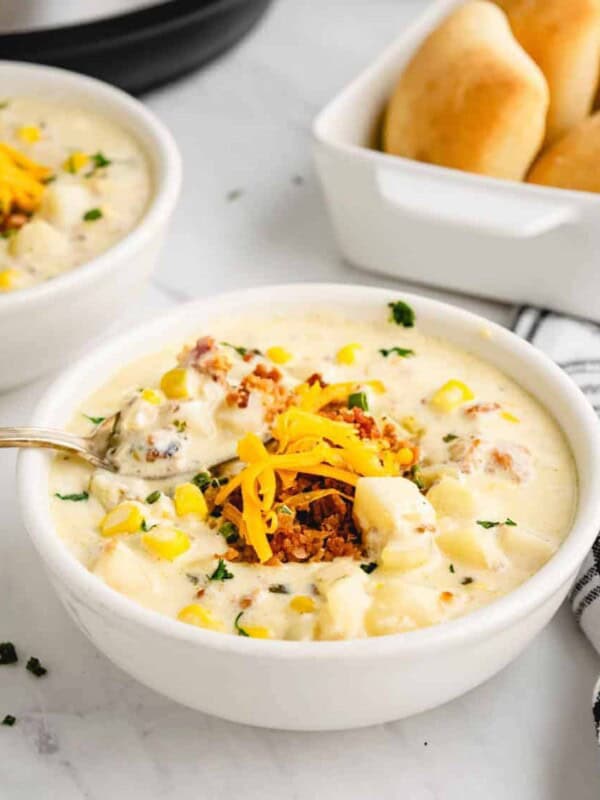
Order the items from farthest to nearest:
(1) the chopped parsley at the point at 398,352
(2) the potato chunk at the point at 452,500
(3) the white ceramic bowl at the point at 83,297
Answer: (3) the white ceramic bowl at the point at 83,297
(1) the chopped parsley at the point at 398,352
(2) the potato chunk at the point at 452,500

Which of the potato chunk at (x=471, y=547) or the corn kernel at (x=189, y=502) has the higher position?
the potato chunk at (x=471, y=547)

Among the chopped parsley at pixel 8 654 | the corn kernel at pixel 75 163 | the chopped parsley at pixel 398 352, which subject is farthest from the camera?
the corn kernel at pixel 75 163

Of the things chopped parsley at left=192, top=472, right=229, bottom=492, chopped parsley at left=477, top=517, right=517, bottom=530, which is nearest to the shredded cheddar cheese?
chopped parsley at left=192, top=472, right=229, bottom=492

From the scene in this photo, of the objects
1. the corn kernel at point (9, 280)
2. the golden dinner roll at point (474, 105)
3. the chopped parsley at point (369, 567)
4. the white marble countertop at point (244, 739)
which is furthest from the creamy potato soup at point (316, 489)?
the golden dinner roll at point (474, 105)

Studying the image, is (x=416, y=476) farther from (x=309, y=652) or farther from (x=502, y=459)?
(x=309, y=652)

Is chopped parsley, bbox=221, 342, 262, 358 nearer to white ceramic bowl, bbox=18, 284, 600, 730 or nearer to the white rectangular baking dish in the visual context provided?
white ceramic bowl, bbox=18, 284, 600, 730

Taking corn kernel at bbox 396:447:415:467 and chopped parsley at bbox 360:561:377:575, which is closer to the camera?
chopped parsley at bbox 360:561:377:575

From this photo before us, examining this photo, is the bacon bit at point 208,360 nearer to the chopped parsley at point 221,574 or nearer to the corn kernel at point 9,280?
the chopped parsley at point 221,574

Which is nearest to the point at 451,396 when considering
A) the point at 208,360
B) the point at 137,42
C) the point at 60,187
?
the point at 208,360
